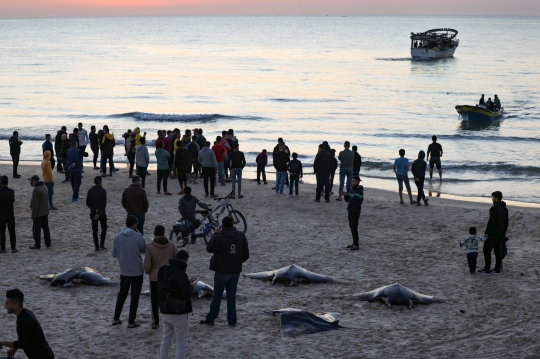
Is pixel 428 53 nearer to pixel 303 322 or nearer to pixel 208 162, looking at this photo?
pixel 208 162

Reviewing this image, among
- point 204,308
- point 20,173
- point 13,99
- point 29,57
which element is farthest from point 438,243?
point 29,57

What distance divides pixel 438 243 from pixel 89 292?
24.4 ft

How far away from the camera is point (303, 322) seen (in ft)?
31.3

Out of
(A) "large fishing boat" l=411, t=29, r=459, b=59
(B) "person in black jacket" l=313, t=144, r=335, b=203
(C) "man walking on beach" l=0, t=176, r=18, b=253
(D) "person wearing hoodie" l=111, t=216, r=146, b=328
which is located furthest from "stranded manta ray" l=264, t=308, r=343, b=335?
(A) "large fishing boat" l=411, t=29, r=459, b=59

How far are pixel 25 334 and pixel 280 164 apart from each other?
12.8 meters

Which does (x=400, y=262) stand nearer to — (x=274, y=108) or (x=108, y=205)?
(x=108, y=205)

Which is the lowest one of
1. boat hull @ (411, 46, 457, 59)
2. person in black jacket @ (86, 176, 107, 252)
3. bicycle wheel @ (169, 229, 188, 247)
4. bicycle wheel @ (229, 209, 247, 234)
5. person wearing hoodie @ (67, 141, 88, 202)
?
bicycle wheel @ (169, 229, 188, 247)

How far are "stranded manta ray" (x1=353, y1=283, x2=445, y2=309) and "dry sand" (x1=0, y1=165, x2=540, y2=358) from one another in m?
0.12

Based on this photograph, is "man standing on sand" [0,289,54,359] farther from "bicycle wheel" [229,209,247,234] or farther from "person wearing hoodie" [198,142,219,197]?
"person wearing hoodie" [198,142,219,197]

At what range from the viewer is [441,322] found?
9.93 meters

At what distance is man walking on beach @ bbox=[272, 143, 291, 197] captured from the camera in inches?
738

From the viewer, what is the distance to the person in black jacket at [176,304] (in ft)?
26.3

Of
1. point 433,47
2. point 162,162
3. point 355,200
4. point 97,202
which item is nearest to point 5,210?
point 97,202

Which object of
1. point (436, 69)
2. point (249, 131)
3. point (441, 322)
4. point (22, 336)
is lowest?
point (441, 322)
